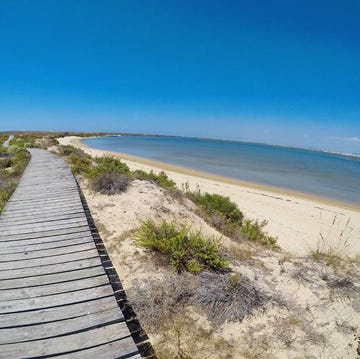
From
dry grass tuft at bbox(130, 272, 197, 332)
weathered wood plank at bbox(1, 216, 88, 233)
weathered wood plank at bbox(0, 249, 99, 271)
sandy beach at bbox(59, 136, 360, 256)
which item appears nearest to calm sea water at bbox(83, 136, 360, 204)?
sandy beach at bbox(59, 136, 360, 256)

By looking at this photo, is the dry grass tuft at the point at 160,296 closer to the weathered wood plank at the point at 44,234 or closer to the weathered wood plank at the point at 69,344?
the weathered wood plank at the point at 69,344

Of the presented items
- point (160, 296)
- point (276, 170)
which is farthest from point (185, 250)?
point (276, 170)

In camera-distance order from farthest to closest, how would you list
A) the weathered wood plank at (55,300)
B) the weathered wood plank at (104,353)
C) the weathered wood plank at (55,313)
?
the weathered wood plank at (55,300), the weathered wood plank at (55,313), the weathered wood plank at (104,353)

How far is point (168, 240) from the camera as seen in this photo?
4418 millimetres

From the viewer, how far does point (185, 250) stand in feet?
13.9

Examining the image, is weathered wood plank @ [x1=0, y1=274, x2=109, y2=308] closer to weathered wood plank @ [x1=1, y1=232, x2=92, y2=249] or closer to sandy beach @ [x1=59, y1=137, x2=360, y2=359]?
sandy beach @ [x1=59, y1=137, x2=360, y2=359]

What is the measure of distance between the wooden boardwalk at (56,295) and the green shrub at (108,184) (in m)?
2.49

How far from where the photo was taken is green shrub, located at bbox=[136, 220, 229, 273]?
13.2ft

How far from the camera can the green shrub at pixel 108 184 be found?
792cm

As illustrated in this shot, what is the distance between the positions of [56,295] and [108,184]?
18.0 ft

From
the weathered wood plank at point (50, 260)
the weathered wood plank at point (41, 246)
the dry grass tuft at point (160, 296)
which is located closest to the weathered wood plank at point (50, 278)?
the weathered wood plank at point (50, 260)

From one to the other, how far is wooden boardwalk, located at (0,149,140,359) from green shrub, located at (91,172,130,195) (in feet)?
8.18

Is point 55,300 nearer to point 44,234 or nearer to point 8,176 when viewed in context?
point 44,234

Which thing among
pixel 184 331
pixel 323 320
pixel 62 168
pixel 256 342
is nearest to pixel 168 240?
pixel 184 331
